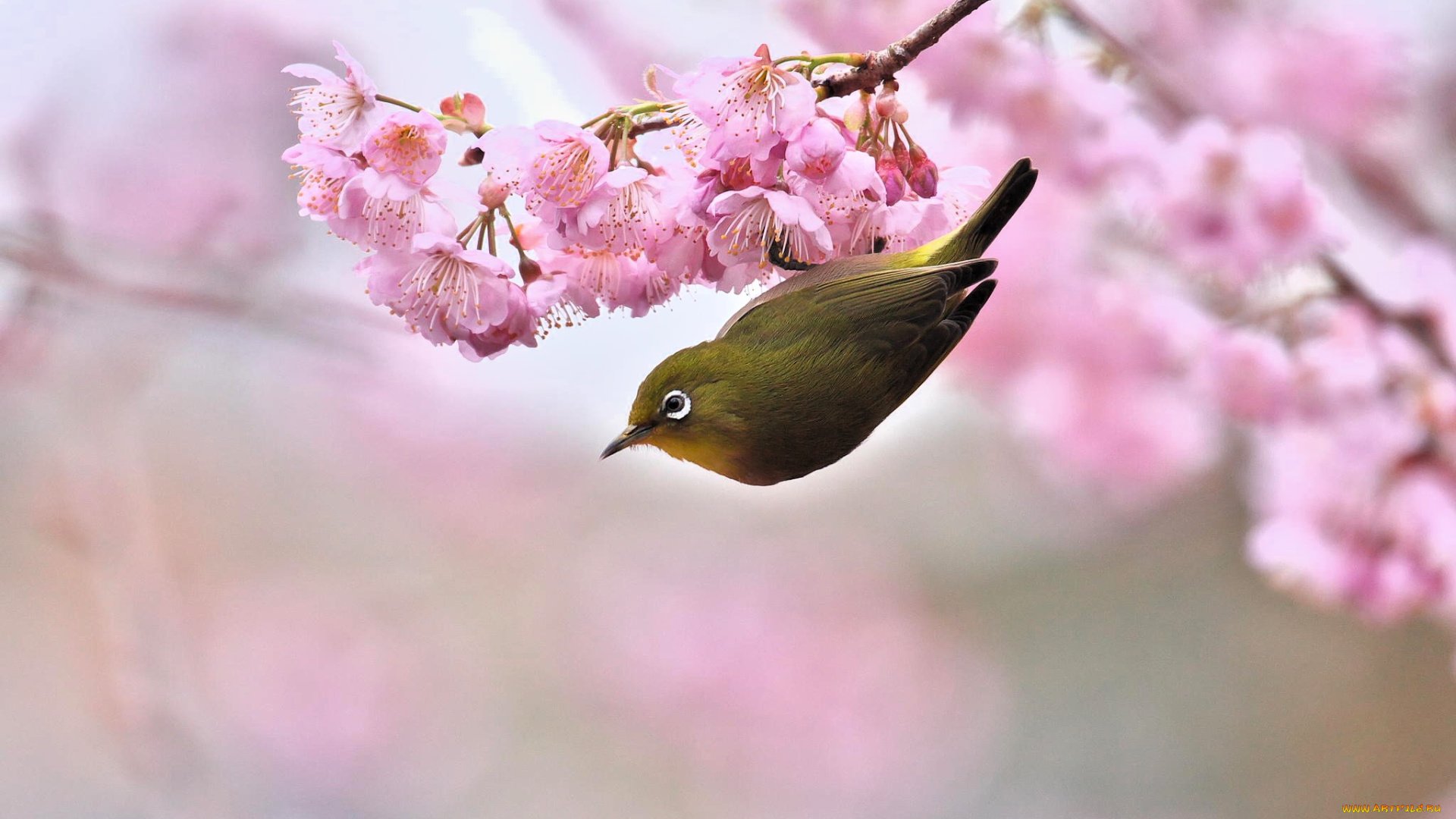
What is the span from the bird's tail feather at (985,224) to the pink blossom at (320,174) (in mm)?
247

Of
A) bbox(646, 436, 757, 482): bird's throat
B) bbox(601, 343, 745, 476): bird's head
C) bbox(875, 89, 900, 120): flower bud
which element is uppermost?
bbox(875, 89, 900, 120): flower bud

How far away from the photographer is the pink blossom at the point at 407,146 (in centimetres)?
37

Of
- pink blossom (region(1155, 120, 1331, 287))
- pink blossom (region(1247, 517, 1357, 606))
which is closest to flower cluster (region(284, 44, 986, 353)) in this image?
pink blossom (region(1155, 120, 1331, 287))

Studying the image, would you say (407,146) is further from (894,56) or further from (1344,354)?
(1344,354)

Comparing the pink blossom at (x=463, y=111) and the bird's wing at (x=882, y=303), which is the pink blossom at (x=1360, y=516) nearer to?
the bird's wing at (x=882, y=303)

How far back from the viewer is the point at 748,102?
0.37m

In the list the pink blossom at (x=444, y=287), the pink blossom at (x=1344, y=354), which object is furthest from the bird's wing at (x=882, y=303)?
the pink blossom at (x=1344, y=354)

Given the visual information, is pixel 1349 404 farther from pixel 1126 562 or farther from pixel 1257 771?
pixel 1257 771

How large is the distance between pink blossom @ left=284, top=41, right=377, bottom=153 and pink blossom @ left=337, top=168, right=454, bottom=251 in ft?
0.07

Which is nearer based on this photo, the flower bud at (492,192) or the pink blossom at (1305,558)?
the flower bud at (492,192)

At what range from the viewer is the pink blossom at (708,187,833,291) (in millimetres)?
368

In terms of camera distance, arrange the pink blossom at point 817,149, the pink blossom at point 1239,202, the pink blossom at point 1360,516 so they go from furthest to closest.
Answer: the pink blossom at point 1360,516, the pink blossom at point 1239,202, the pink blossom at point 817,149

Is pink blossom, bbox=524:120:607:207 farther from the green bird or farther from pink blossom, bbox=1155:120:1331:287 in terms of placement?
pink blossom, bbox=1155:120:1331:287

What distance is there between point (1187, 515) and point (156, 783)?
1693 millimetres
